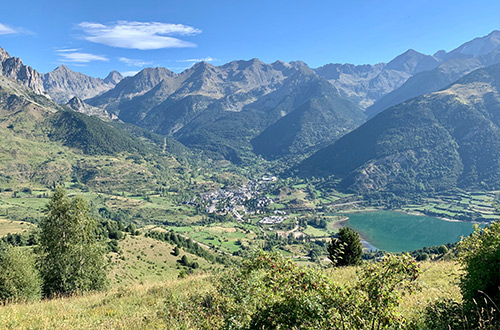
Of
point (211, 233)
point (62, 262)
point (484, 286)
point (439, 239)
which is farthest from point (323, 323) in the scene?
point (439, 239)

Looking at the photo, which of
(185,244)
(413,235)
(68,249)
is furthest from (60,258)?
(413,235)

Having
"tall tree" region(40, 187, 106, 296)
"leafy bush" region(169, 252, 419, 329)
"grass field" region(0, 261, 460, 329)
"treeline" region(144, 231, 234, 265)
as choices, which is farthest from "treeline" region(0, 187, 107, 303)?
"treeline" region(144, 231, 234, 265)

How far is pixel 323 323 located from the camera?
5816 millimetres

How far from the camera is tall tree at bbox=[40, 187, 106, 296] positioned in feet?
88.9

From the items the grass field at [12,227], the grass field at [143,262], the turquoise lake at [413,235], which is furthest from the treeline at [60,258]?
the turquoise lake at [413,235]

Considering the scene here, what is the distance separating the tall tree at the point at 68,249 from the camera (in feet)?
88.9

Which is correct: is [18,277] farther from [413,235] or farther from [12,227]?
[413,235]

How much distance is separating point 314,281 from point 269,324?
1501 mm

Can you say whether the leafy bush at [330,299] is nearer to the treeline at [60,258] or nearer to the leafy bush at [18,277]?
the treeline at [60,258]

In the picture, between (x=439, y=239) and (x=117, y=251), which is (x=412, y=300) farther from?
(x=439, y=239)

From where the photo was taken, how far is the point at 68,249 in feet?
91.2

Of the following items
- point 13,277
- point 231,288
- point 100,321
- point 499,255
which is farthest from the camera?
point 13,277

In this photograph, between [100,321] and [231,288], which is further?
[231,288]

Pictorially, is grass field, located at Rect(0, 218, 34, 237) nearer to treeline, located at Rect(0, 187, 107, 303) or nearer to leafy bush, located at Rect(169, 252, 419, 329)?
treeline, located at Rect(0, 187, 107, 303)
